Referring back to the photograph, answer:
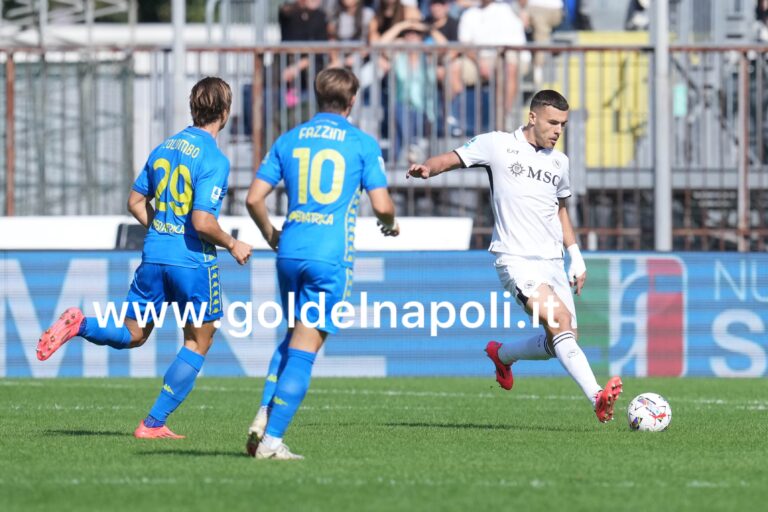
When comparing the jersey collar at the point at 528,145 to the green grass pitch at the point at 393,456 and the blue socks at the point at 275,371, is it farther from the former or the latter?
the blue socks at the point at 275,371

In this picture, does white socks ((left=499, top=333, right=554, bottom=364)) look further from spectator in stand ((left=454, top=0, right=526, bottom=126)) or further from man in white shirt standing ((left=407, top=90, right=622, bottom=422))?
spectator in stand ((left=454, top=0, right=526, bottom=126))

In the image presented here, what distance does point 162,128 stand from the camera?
58.9 ft

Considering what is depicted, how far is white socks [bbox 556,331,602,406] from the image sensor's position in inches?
380

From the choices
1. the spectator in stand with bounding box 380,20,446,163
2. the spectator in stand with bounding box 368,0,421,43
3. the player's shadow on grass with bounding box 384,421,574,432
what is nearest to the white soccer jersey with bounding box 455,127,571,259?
the player's shadow on grass with bounding box 384,421,574,432

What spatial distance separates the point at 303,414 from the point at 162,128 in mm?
7404

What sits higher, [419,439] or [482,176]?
[482,176]

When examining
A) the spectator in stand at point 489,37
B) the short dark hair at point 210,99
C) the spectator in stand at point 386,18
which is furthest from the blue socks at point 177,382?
the spectator in stand at point 386,18

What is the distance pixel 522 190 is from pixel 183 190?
7.51ft

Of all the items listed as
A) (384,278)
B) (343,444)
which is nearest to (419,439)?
(343,444)

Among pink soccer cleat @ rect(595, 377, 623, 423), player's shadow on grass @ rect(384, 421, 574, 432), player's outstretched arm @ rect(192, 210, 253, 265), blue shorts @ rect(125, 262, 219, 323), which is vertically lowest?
player's shadow on grass @ rect(384, 421, 574, 432)

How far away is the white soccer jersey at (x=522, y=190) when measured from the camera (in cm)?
1012

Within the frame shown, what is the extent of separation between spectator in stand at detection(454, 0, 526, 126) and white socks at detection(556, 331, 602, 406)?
8.19 meters

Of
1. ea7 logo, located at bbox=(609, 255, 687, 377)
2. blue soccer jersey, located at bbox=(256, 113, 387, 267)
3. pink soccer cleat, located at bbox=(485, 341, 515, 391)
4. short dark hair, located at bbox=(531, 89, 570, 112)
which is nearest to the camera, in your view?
blue soccer jersey, located at bbox=(256, 113, 387, 267)

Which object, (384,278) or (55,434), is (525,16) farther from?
(55,434)
